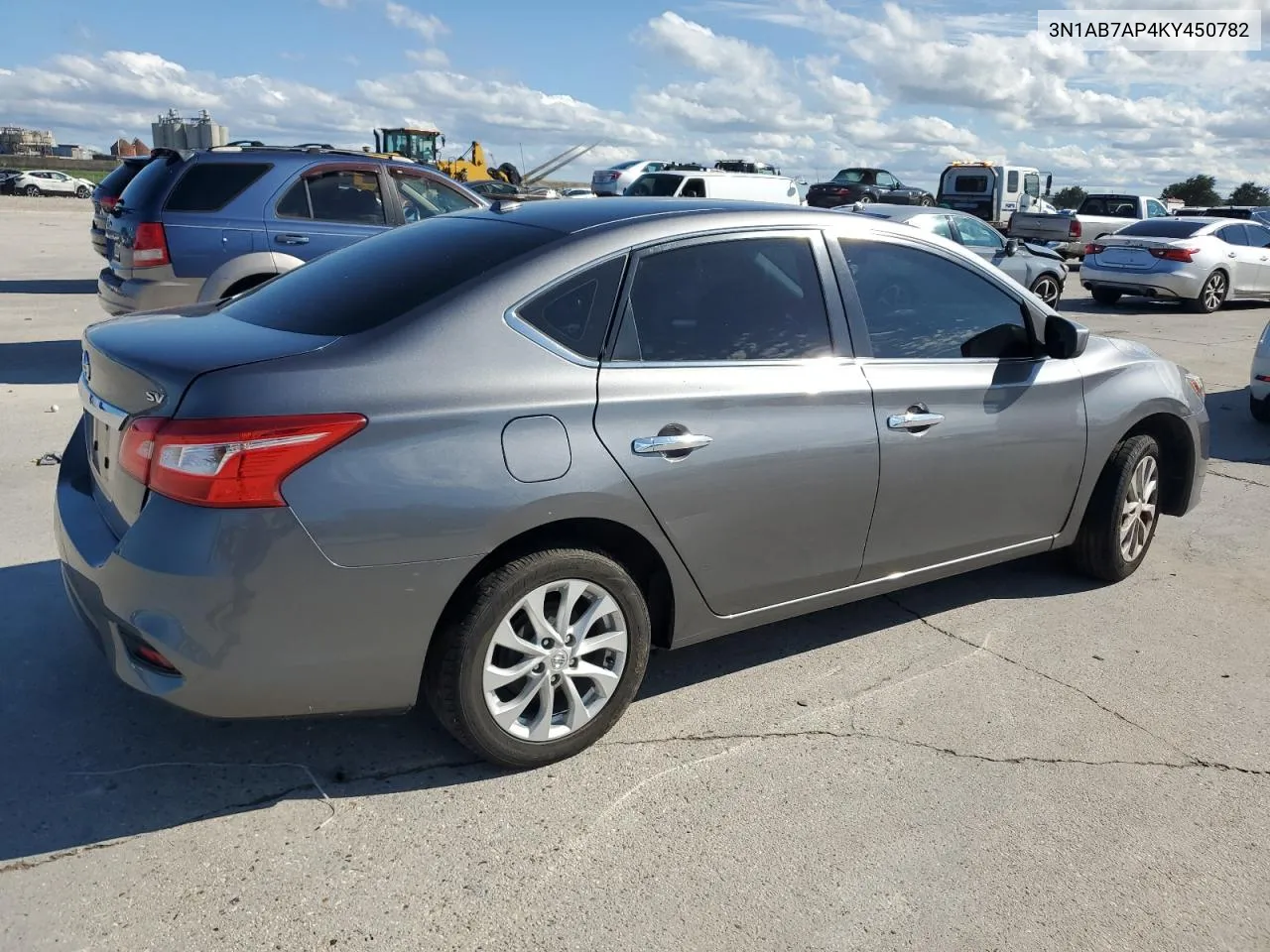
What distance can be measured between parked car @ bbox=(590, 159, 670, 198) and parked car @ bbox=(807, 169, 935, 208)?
4.67 metres

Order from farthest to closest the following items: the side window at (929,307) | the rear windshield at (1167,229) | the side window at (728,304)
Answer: the rear windshield at (1167,229)
the side window at (929,307)
the side window at (728,304)

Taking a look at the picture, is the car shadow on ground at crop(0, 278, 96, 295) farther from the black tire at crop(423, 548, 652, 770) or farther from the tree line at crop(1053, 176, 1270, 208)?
the tree line at crop(1053, 176, 1270, 208)

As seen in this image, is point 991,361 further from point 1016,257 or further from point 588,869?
point 1016,257

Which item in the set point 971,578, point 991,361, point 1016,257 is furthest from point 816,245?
point 1016,257

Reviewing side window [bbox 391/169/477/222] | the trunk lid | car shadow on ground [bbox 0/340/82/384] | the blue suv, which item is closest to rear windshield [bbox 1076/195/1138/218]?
side window [bbox 391/169/477/222]

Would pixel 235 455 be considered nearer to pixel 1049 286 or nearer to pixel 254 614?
Result: pixel 254 614

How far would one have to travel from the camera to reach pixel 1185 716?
3891 millimetres

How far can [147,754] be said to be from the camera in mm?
3322

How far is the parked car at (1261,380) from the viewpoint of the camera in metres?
8.51

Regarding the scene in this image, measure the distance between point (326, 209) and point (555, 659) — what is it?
6.72 m

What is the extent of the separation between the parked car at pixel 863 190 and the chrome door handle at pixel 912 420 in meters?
26.0

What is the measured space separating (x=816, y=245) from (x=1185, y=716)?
209 centimetres

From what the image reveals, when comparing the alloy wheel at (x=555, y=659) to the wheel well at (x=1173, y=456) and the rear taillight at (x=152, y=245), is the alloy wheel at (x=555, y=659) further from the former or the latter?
the rear taillight at (x=152, y=245)

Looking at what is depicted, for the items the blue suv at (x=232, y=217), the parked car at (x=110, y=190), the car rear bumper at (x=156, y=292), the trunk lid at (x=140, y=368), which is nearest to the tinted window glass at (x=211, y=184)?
the blue suv at (x=232, y=217)
